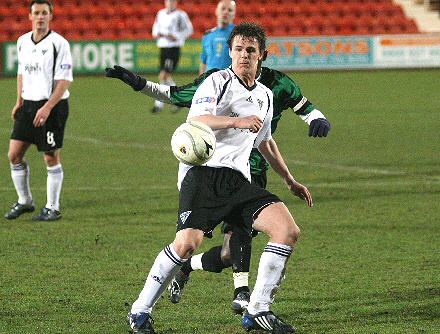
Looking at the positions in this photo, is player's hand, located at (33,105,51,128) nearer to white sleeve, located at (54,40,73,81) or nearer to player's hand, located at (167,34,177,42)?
white sleeve, located at (54,40,73,81)

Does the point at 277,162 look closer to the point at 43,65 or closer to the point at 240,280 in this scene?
the point at 240,280

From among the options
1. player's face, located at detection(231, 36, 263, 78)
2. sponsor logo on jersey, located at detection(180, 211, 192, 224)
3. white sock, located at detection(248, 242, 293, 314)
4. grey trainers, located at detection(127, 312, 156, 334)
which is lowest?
grey trainers, located at detection(127, 312, 156, 334)

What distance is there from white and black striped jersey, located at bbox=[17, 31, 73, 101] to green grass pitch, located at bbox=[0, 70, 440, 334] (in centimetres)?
126

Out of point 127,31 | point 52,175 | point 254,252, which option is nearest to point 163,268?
point 254,252

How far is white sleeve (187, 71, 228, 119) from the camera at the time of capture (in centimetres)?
570

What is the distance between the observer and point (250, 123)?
545 centimetres

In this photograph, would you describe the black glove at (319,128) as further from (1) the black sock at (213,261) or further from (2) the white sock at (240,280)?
(1) the black sock at (213,261)

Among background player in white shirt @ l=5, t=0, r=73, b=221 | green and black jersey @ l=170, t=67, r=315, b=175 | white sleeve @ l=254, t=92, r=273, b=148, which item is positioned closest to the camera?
white sleeve @ l=254, t=92, r=273, b=148

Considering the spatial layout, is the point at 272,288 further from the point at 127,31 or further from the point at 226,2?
the point at 127,31

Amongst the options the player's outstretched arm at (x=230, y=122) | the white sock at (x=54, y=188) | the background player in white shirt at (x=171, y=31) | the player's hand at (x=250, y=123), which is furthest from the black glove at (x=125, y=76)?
the background player in white shirt at (x=171, y=31)

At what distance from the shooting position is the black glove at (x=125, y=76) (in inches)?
230

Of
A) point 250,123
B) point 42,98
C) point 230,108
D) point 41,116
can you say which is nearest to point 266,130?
point 230,108

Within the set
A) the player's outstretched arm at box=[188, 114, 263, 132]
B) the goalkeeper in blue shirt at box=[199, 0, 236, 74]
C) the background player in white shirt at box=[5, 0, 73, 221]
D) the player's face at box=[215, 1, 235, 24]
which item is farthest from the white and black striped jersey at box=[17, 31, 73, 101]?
the player's outstretched arm at box=[188, 114, 263, 132]

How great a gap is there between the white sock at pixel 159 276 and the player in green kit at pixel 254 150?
0.74 m
